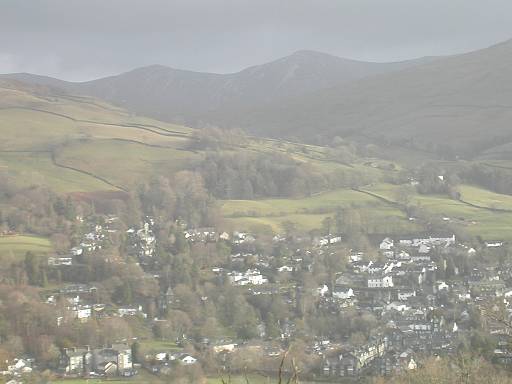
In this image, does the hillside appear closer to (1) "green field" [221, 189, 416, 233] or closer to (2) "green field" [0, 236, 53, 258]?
(1) "green field" [221, 189, 416, 233]

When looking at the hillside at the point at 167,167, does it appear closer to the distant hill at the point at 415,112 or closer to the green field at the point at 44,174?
the green field at the point at 44,174

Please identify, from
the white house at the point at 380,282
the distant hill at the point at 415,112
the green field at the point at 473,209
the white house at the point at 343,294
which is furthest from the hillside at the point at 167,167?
the distant hill at the point at 415,112

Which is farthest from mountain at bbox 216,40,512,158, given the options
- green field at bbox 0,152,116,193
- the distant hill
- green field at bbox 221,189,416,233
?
green field at bbox 0,152,116,193

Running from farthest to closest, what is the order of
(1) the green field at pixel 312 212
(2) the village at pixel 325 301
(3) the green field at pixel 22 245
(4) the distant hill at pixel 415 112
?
(4) the distant hill at pixel 415 112, (1) the green field at pixel 312 212, (3) the green field at pixel 22 245, (2) the village at pixel 325 301

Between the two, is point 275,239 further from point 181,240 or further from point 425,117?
point 425,117

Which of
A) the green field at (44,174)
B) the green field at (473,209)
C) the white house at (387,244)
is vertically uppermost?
the green field at (44,174)

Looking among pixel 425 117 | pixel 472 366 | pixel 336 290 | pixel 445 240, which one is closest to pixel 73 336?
pixel 336 290

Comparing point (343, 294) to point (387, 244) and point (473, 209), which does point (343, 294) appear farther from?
point (473, 209)
